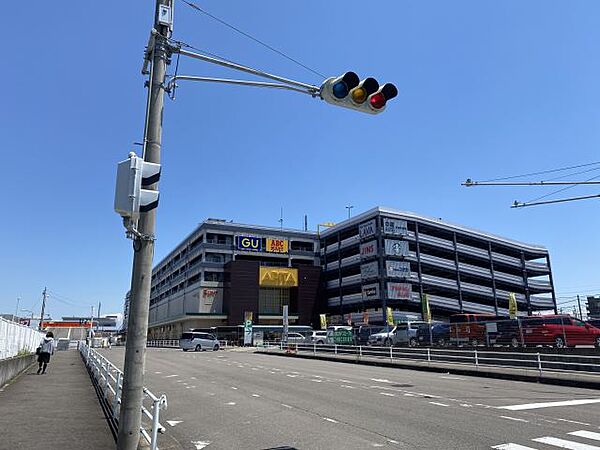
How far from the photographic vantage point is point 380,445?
7289 mm

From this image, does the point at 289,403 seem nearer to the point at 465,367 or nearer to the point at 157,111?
the point at 157,111

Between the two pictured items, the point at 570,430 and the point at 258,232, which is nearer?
the point at 570,430

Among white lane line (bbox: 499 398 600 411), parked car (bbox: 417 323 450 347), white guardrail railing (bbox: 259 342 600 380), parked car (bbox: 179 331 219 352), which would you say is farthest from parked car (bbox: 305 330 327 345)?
white lane line (bbox: 499 398 600 411)

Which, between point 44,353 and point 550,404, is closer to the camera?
point 550,404

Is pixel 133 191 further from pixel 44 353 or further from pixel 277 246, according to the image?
pixel 277 246

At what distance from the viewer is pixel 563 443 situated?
7.21 metres

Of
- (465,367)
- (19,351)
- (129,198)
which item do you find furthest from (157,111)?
(19,351)

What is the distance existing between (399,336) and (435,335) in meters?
4.90

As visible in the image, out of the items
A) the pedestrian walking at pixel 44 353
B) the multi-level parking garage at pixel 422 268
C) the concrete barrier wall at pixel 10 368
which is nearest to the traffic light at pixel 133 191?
the concrete barrier wall at pixel 10 368

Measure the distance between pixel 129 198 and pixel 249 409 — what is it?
7.69m

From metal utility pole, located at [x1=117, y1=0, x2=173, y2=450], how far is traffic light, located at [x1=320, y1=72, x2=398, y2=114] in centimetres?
219

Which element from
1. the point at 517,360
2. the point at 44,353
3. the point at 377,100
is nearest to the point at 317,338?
the point at 517,360

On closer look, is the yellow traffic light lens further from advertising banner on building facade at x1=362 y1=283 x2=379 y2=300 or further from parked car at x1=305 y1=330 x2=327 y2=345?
advertising banner on building facade at x1=362 y1=283 x2=379 y2=300

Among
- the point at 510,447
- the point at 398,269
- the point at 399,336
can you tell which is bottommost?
the point at 510,447
